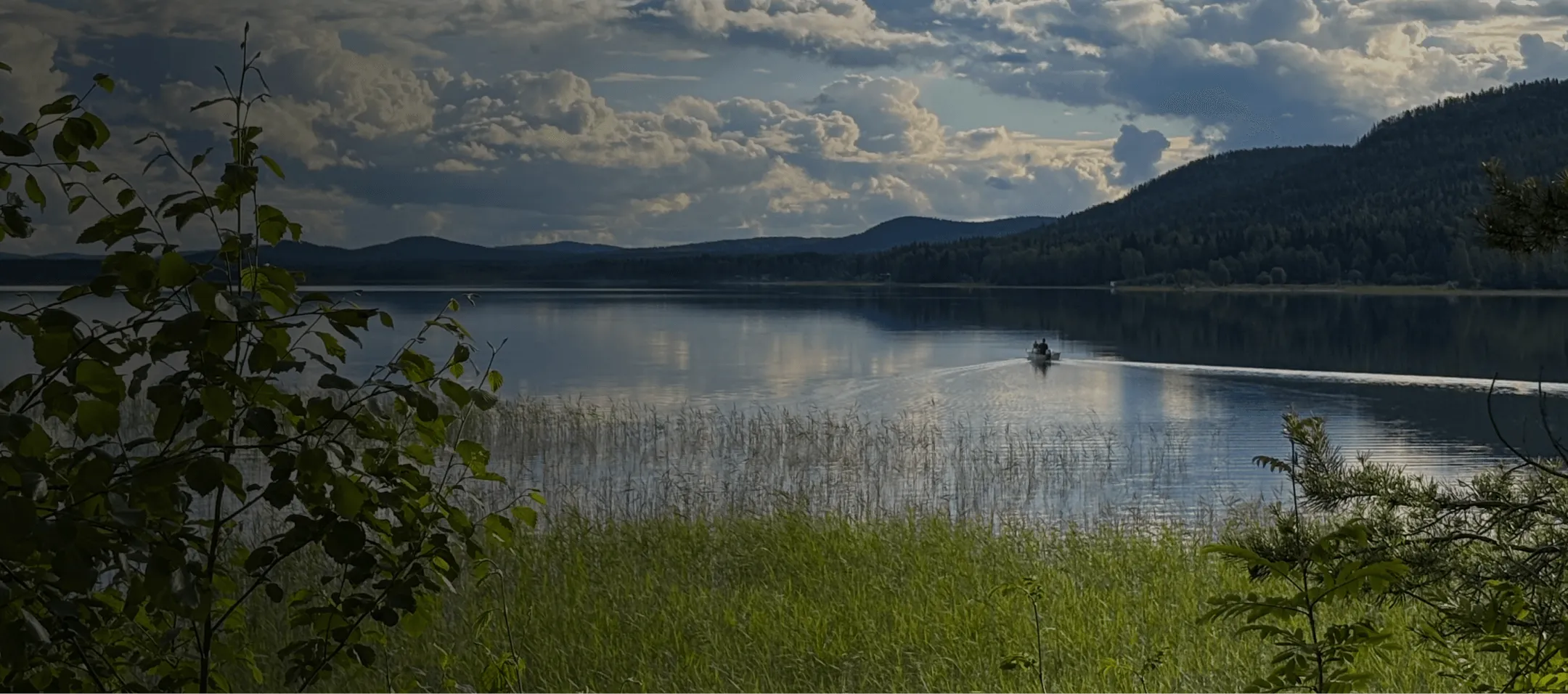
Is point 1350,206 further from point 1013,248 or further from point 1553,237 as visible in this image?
point 1553,237

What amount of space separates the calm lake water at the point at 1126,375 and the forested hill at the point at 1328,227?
132 ft

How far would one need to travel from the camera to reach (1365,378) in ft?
123

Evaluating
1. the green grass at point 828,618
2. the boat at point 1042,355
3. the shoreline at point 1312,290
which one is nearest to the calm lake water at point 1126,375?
the boat at point 1042,355

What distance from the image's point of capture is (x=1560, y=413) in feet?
90.8

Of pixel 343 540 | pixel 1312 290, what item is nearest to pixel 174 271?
pixel 343 540

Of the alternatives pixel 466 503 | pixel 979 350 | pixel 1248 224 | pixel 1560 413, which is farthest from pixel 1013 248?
pixel 466 503

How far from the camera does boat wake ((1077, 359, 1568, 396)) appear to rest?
33656 mm

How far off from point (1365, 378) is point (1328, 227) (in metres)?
104

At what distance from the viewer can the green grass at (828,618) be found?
7.46 metres

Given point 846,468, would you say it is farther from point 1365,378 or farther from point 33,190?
point 1365,378

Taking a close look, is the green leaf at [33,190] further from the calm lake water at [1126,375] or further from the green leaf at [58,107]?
the calm lake water at [1126,375]

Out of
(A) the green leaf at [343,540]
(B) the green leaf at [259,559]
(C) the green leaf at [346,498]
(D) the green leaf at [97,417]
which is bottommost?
(B) the green leaf at [259,559]

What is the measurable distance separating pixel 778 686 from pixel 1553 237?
4694 mm

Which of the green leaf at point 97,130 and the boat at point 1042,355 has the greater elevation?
the green leaf at point 97,130
